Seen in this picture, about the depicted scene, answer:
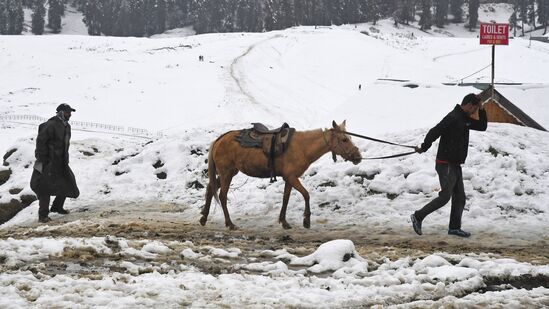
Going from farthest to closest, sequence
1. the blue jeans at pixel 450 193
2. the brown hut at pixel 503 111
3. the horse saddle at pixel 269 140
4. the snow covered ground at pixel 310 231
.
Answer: the brown hut at pixel 503 111 < the horse saddle at pixel 269 140 < the blue jeans at pixel 450 193 < the snow covered ground at pixel 310 231

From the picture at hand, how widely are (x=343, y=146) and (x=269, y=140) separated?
1.39 metres

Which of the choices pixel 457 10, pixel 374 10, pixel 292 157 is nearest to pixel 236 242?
pixel 292 157

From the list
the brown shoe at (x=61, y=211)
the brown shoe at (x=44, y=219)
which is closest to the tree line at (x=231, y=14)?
the brown shoe at (x=61, y=211)

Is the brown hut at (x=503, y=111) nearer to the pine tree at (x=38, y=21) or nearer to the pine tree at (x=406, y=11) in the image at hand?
the pine tree at (x=406, y=11)

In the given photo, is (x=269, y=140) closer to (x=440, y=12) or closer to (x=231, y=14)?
(x=231, y=14)

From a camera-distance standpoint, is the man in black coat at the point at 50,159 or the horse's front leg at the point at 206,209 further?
the man in black coat at the point at 50,159

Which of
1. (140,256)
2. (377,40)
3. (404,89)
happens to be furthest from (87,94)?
(377,40)

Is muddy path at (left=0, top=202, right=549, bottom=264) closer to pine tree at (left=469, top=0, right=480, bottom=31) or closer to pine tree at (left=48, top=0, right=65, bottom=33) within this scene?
pine tree at (left=469, top=0, right=480, bottom=31)

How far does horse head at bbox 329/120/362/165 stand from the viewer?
974 cm

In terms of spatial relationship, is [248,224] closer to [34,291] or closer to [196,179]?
[196,179]

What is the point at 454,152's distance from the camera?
27.8 feet

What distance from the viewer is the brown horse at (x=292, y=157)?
9781mm

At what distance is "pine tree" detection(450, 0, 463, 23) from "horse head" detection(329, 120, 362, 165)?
160849mm

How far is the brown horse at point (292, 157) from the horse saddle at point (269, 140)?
0.26 ft
